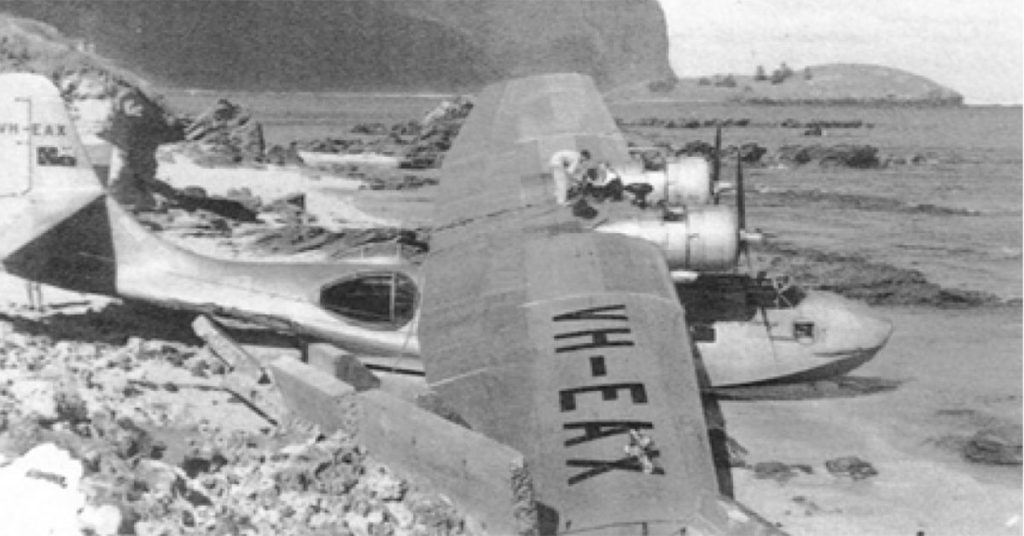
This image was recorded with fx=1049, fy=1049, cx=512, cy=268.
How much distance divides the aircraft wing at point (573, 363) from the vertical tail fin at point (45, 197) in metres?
4.50

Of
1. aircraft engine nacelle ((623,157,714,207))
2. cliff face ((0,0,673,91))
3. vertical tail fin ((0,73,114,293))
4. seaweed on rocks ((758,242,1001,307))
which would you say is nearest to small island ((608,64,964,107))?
cliff face ((0,0,673,91))

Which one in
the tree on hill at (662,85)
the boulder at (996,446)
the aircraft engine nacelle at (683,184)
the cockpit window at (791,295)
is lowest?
the boulder at (996,446)

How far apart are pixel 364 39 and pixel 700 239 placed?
75972 millimetres

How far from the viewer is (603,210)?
1369cm

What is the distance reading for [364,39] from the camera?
8506cm

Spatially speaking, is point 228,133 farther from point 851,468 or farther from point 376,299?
point 851,468

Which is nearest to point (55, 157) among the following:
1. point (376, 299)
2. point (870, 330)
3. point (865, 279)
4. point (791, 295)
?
point (376, 299)

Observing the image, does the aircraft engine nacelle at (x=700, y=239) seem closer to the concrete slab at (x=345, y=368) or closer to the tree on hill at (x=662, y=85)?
the concrete slab at (x=345, y=368)

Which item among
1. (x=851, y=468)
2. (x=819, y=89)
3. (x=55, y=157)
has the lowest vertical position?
(x=851, y=468)

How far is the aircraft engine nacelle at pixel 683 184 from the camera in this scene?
14.7 metres

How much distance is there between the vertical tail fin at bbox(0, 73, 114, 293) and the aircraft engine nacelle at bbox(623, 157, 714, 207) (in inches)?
294

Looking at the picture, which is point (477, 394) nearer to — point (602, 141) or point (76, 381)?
point (76, 381)

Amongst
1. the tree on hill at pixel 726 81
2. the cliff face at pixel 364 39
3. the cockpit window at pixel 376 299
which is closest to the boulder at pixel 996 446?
the cockpit window at pixel 376 299

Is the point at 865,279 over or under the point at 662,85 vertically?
under
